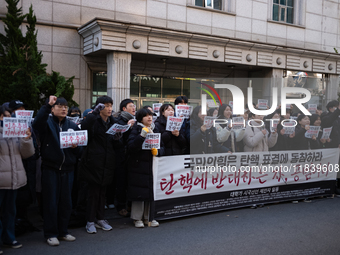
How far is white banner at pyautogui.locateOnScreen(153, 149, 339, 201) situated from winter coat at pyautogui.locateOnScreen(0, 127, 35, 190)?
2.03 metres

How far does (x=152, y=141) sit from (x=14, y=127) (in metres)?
2.04

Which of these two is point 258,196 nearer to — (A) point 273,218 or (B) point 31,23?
(A) point 273,218

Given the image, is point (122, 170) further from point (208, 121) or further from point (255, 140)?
point (255, 140)

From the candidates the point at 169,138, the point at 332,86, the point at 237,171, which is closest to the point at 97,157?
the point at 169,138

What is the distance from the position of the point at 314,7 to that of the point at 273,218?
47.1ft

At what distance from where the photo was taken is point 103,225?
5.34 meters

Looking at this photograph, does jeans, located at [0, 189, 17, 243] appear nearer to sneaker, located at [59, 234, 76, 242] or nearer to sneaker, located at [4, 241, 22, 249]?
sneaker, located at [4, 241, 22, 249]

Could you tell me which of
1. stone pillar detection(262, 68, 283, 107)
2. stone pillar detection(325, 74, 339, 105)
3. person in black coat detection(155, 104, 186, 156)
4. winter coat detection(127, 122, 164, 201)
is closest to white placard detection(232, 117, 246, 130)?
person in black coat detection(155, 104, 186, 156)

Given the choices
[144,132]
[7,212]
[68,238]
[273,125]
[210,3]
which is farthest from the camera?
[210,3]

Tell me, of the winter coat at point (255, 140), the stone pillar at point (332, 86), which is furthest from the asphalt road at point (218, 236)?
the stone pillar at point (332, 86)

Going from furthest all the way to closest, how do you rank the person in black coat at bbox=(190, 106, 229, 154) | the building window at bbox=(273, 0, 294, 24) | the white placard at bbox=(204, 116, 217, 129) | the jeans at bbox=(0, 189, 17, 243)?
the building window at bbox=(273, 0, 294, 24), the person in black coat at bbox=(190, 106, 229, 154), the white placard at bbox=(204, 116, 217, 129), the jeans at bbox=(0, 189, 17, 243)

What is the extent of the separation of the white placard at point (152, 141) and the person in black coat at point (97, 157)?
43cm

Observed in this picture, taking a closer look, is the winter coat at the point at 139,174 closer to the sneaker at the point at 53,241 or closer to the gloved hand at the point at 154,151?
the gloved hand at the point at 154,151

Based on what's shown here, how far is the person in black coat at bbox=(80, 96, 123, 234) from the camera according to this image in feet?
16.7
